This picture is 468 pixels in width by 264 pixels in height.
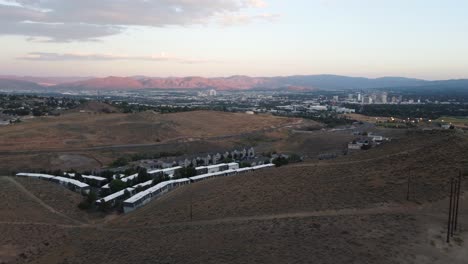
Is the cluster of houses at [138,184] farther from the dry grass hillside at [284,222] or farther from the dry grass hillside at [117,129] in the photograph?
the dry grass hillside at [117,129]

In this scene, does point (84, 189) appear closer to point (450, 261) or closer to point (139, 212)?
point (139, 212)

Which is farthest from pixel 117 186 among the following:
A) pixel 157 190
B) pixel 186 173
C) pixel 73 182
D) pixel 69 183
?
pixel 186 173

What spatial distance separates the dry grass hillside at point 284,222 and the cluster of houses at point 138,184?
5.75 feet

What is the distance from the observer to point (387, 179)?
23844mm

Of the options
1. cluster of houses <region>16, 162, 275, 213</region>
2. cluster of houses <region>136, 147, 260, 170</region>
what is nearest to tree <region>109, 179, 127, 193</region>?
cluster of houses <region>16, 162, 275, 213</region>

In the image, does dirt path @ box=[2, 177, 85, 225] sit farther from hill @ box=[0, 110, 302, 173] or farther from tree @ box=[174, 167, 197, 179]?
hill @ box=[0, 110, 302, 173]

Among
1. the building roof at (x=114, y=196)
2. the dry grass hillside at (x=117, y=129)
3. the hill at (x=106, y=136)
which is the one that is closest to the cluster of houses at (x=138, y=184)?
the building roof at (x=114, y=196)

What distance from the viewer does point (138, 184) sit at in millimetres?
34094

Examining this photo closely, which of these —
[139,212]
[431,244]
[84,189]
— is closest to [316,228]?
[431,244]

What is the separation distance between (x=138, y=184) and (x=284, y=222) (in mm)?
18203

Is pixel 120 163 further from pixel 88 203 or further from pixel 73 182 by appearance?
pixel 88 203

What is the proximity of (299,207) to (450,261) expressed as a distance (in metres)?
8.16

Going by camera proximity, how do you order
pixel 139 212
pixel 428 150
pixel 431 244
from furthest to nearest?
pixel 428 150, pixel 139 212, pixel 431 244

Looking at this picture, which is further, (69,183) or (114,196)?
(69,183)
